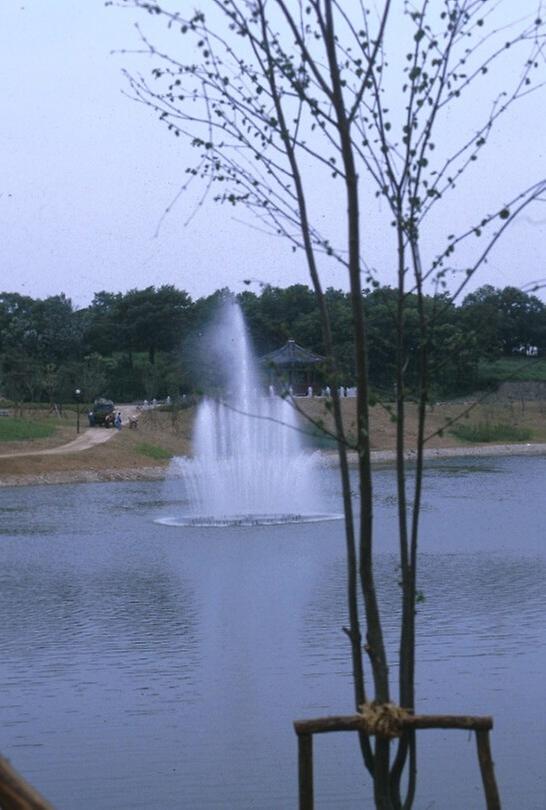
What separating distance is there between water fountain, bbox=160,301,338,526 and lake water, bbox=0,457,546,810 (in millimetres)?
3935

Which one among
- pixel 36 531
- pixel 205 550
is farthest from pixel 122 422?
pixel 205 550

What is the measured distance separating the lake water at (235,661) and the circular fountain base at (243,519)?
5.15ft

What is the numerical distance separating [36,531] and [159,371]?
118 feet

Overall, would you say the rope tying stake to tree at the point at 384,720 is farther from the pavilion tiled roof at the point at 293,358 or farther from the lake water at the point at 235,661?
the lake water at the point at 235,661

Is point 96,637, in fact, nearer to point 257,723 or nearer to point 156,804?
point 257,723

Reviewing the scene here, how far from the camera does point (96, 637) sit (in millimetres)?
14266

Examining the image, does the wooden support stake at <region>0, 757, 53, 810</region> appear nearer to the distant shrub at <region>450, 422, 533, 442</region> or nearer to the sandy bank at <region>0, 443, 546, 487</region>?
the sandy bank at <region>0, 443, 546, 487</region>

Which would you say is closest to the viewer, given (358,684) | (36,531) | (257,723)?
(358,684)

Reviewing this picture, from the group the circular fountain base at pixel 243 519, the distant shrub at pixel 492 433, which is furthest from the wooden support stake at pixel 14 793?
the distant shrub at pixel 492 433

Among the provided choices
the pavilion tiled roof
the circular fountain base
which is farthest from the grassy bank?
the pavilion tiled roof

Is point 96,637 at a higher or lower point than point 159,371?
lower

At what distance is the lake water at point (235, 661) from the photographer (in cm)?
894

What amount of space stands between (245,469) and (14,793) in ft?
101

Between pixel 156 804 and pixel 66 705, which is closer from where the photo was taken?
pixel 156 804
